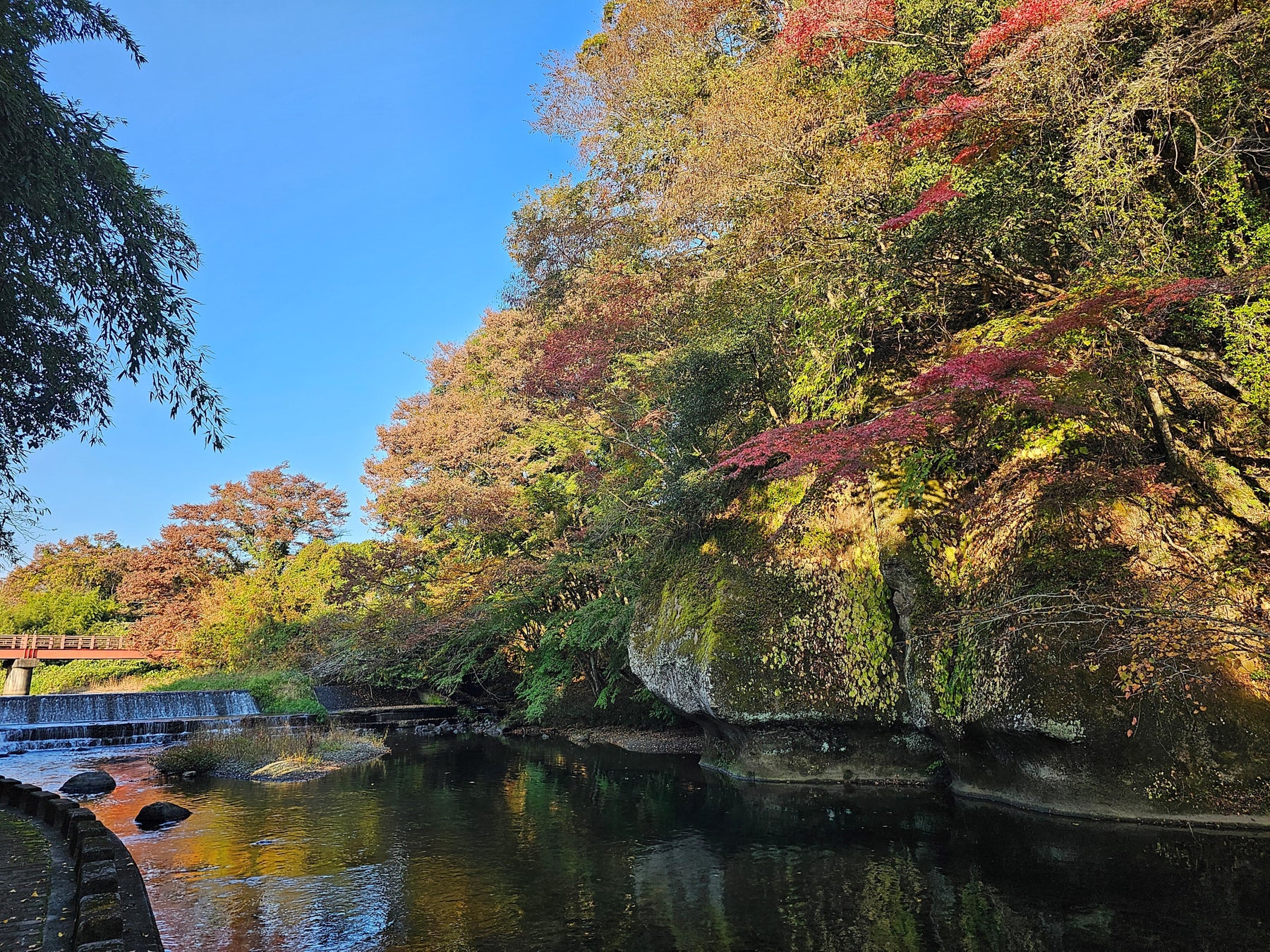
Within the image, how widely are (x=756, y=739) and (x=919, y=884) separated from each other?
19.1 feet

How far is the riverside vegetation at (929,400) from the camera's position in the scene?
8.02 meters

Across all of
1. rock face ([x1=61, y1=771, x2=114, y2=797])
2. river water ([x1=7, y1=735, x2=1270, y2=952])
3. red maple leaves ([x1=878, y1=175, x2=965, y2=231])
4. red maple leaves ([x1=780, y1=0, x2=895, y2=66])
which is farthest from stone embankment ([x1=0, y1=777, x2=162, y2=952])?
red maple leaves ([x1=780, y1=0, x2=895, y2=66])

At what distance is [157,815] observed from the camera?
10086 millimetres

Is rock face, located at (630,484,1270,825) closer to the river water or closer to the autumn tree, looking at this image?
the autumn tree

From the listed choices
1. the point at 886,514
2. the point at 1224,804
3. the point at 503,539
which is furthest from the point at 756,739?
the point at 503,539

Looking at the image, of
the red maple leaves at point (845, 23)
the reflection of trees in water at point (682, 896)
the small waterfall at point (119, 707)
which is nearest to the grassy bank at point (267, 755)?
the small waterfall at point (119, 707)

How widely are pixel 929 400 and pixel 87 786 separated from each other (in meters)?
14.2

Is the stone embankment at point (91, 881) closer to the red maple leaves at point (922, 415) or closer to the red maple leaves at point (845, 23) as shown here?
the red maple leaves at point (922, 415)

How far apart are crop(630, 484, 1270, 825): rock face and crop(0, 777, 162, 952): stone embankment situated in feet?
24.7

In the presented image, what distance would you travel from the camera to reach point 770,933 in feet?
19.3

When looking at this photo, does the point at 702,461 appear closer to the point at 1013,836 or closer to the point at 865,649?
the point at 865,649

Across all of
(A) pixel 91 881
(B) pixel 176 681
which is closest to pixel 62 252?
(A) pixel 91 881

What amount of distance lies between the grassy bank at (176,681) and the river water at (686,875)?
41.3 feet

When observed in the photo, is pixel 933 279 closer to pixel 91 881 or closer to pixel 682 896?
pixel 682 896
